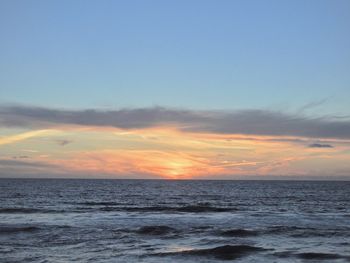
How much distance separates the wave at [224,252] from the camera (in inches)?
855

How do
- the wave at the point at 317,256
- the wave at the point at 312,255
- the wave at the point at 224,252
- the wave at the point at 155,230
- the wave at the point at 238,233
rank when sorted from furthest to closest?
the wave at the point at 155,230, the wave at the point at 238,233, the wave at the point at 224,252, the wave at the point at 317,256, the wave at the point at 312,255

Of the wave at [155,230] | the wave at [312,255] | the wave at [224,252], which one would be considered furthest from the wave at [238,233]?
the wave at [312,255]

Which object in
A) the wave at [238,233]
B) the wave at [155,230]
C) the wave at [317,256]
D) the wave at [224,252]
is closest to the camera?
the wave at [317,256]

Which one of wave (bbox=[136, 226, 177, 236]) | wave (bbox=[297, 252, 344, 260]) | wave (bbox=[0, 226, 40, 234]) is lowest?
wave (bbox=[136, 226, 177, 236])

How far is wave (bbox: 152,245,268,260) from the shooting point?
2172 centimetres

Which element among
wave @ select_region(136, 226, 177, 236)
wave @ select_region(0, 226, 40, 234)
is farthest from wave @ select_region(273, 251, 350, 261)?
wave @ select_region(0, 226, 40, 234)

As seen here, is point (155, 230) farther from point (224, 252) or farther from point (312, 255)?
point (312, 255)

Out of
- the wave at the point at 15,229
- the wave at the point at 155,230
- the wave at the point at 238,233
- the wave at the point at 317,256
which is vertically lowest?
the wave at the point at 238,233

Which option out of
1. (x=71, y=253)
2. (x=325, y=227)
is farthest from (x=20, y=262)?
(x=325, y=227)

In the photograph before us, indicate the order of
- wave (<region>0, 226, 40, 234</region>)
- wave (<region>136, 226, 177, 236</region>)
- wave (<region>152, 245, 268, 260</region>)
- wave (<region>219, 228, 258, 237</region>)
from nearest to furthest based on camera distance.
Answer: wave (<region>152, 245, 268, 260</region>) < wave (<region>219, 228, 258, 237</region>) < wave (<region>136, 226, 177, 236</region>) < wave (<region>0, 226, 40, 234</region>)

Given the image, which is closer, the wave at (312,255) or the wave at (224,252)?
the wave at (312,255)

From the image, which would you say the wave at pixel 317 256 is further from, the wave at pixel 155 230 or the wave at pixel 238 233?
the wave at pixel 155 230

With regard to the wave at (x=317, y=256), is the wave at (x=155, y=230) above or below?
below

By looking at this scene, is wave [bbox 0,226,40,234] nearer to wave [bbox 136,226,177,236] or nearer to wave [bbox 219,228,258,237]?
wave [bbox 136,226,177,236]
